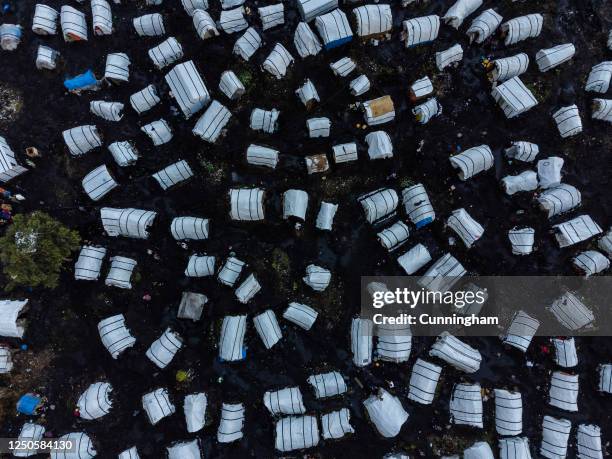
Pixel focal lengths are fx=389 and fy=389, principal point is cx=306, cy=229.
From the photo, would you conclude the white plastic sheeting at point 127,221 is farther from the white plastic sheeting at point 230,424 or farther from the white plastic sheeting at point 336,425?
the white plastic sheeting at point 336,425

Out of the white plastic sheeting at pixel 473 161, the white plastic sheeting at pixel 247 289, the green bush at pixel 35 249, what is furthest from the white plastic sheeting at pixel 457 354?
the green bush at pixel 35 249

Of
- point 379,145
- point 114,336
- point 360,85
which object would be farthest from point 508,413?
point 114,336

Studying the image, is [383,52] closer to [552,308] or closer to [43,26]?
[552,308]

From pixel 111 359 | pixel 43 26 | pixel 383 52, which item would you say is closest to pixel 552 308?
pixel 383 52

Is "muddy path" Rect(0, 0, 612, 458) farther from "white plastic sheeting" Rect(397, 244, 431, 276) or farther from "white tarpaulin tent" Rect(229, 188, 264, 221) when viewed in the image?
"white tarpaulin tent" Rect(229, 188, 264, 221)

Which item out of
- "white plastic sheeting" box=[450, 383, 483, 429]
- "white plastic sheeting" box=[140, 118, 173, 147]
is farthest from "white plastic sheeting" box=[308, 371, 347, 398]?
"white plastic sheeting" box=[140, 118, 173, 147]
